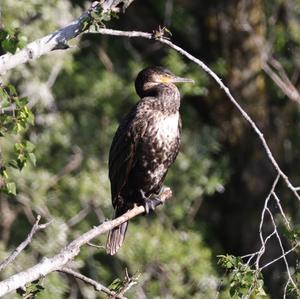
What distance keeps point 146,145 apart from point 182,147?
3.18 metres

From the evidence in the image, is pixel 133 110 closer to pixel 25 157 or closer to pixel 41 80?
pixel 25 157

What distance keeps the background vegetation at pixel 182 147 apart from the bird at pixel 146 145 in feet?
5.92

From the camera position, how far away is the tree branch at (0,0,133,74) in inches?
158

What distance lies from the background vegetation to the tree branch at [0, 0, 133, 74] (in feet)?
12.0

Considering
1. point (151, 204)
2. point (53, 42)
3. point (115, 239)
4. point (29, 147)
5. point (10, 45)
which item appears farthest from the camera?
point (115, 239)

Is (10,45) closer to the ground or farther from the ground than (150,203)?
farther from the ground

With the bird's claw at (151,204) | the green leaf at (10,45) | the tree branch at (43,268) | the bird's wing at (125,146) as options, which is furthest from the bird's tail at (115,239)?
A: the green leaf at (10,45)

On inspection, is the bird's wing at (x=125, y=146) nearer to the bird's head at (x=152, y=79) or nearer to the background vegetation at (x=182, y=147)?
the bird's head at (x=152, y=79)

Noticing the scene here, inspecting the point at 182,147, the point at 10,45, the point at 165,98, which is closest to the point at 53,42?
the point at 10,45

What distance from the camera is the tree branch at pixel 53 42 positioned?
4008 mm

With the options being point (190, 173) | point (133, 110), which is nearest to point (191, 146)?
point (190, 173)

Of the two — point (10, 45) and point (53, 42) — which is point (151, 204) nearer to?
point (53, 42)

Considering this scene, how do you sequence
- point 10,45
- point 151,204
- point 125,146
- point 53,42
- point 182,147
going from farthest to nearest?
point 182,147 < point 125,146 < point 151,204 < point 53,42 < point 10,45

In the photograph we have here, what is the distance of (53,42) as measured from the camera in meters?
4.09
